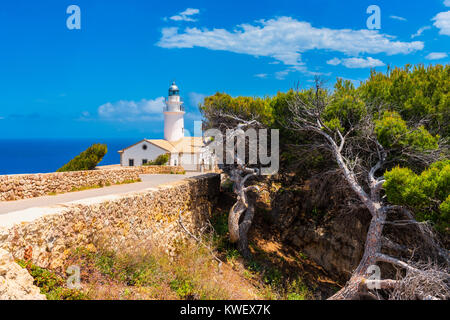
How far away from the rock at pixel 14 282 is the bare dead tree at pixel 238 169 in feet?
23.9

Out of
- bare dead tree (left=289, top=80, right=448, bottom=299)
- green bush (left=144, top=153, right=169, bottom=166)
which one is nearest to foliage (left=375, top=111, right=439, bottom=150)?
bare dead tree (left=289, top=80, right=448, bottom=299)

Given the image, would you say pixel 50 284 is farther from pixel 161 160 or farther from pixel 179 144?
pixel 179 144

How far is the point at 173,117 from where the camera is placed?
38.6 m

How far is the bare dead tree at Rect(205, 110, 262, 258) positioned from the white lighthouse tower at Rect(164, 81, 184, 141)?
86.5ft

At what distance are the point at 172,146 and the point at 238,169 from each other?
85.0ft

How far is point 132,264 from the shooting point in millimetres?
5992

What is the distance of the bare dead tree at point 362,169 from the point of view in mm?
7391

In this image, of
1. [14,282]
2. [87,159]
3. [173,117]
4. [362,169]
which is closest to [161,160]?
[173,117]

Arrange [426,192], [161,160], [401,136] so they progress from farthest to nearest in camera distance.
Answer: [161,160] < [401,136] < [426,192]

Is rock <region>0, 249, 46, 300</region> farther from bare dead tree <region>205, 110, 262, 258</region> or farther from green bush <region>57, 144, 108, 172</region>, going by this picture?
green bush <region>57, 144, 108, 172</region>

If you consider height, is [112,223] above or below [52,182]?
below
